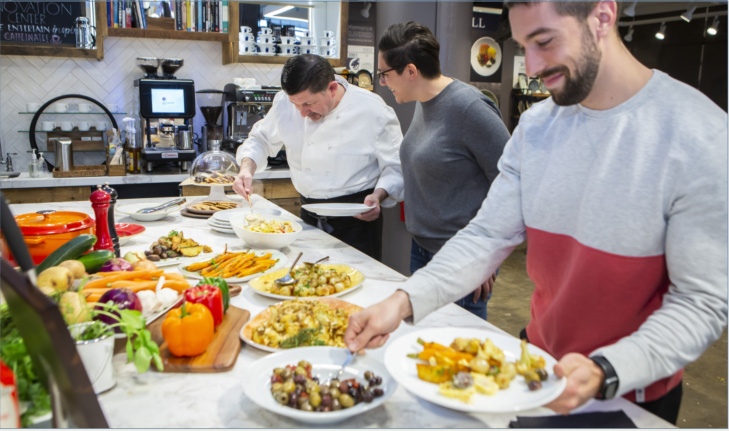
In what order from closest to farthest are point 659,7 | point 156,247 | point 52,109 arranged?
point 156,247, point 52,109, point 659,7

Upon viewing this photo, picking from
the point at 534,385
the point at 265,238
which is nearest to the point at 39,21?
the point at 265,238

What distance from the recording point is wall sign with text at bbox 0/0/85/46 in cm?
431

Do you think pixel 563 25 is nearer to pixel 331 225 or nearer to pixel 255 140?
pixel 331 225

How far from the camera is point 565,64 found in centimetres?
112

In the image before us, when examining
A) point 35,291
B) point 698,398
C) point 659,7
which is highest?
point 659,7

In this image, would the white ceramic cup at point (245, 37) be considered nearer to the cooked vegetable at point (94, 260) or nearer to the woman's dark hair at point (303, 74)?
the woman's dark hair at point (303, 74)

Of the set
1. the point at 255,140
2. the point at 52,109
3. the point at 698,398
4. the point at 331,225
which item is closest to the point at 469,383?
the point at 331,225

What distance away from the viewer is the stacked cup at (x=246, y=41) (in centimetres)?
488

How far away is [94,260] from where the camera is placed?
1.63 metres

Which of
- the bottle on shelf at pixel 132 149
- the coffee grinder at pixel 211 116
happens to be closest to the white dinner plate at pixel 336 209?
the coffee grinder at pixel 211 116

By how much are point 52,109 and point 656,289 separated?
5049mm

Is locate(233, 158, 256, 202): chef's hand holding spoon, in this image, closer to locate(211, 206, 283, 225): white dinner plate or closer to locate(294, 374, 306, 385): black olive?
locate(211, 206, 283, 225): white dinner plate

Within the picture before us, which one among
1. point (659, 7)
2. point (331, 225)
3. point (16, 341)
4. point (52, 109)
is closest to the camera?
point (16, 341)

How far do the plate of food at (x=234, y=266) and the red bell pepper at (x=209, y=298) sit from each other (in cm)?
38
